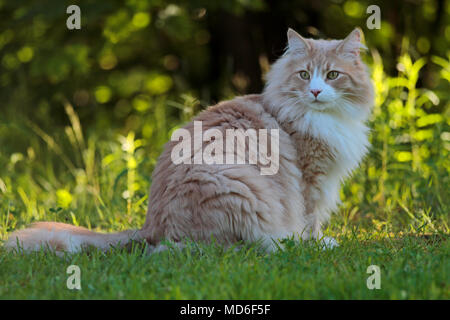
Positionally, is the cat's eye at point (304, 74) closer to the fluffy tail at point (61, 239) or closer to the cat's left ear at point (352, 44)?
the cat's left ear at point (352, 44)

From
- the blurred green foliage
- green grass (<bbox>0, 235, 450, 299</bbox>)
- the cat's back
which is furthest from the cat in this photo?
the blurred green foliage

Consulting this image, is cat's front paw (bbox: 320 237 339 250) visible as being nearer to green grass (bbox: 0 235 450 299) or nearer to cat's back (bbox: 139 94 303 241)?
green grass (bbox: 0 235 450 299)

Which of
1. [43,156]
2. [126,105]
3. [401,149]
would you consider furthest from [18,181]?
[401,149]

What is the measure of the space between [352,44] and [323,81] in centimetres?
42

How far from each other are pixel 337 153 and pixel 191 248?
141 centimetres

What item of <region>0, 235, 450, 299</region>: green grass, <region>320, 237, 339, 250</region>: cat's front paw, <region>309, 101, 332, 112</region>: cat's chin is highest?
<region>309, 101, 332, 112</region>: cat's chin

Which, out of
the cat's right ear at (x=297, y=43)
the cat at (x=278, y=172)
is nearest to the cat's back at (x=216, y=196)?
the cat at (x=278, y=172)

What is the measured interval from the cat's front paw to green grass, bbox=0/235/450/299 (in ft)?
0.19

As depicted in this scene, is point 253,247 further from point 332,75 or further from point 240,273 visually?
point 332,75

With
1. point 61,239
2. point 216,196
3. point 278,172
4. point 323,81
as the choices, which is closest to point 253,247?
point 216,196

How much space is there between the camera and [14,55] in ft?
22.1

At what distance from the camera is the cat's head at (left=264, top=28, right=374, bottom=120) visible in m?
3.86
